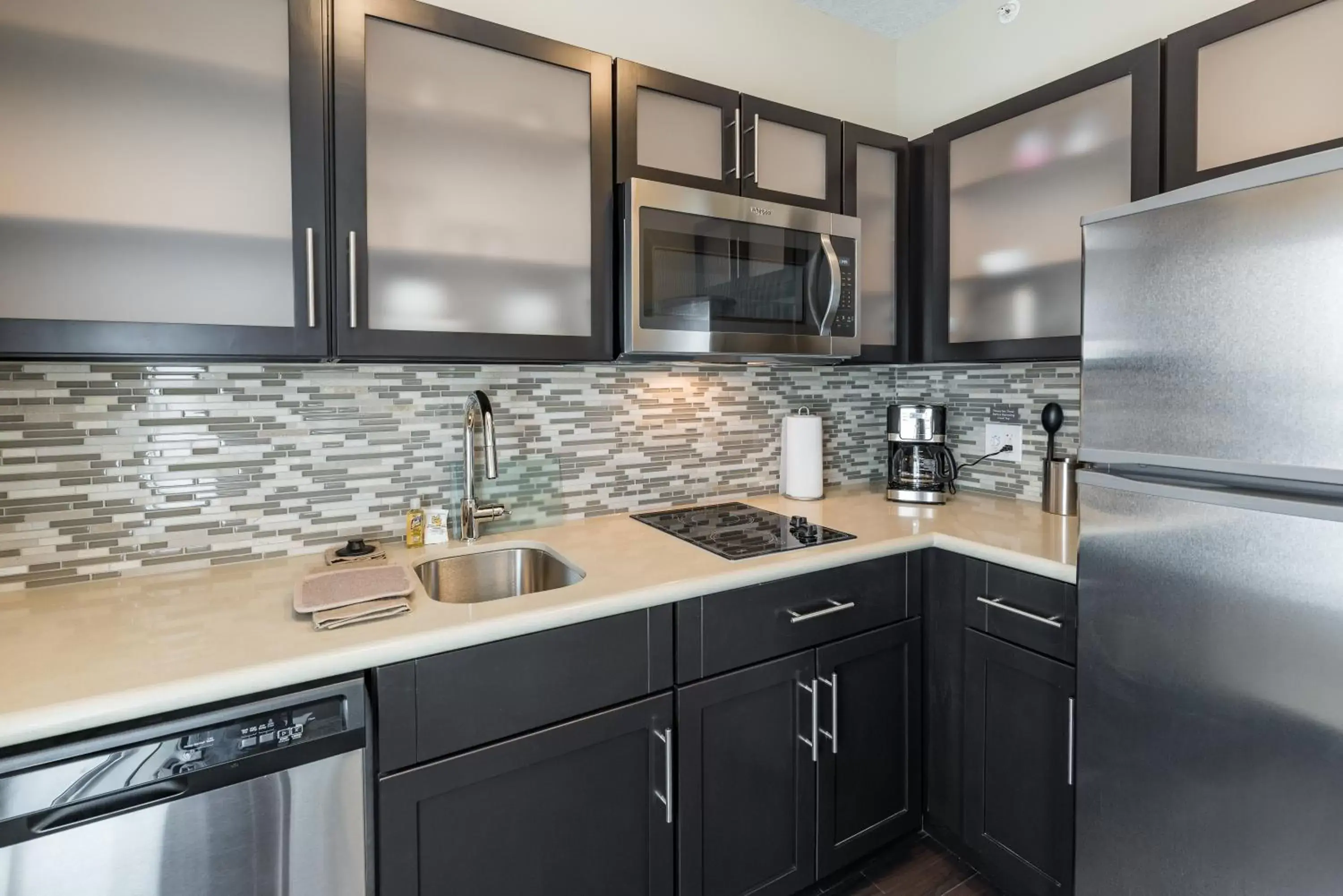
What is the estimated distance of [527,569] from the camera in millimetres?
1736

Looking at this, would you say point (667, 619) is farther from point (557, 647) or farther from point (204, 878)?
point (204, 878)

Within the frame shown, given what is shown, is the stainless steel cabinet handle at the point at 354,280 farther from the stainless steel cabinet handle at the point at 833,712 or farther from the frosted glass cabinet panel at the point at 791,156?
the stainless steel cabinet handle at the point at 833,712

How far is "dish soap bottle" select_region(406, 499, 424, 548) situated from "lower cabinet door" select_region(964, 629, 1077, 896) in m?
1.48

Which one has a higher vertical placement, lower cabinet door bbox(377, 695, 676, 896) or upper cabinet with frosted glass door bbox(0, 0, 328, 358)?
upper cabinet with frosted glass door bbox(0, 0, 328, 358)

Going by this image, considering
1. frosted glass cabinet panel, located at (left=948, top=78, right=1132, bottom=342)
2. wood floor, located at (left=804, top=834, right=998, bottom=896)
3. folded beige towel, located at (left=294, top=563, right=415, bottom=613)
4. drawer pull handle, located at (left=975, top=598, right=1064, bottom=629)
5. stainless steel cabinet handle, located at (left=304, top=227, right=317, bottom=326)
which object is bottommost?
wood floor, located at (left=804, top=834, right=998, bottom=896)

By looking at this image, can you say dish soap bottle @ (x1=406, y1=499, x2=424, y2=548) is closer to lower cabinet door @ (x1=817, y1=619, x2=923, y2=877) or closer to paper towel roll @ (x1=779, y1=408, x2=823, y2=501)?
lower cabinet door @ (x1=817, y1=619, x2=923, y2=877)

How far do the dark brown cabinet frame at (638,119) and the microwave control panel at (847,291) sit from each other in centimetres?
38

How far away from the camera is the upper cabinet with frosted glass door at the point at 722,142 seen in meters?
1.60

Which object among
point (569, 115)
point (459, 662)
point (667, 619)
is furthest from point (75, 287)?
point (667, 619)

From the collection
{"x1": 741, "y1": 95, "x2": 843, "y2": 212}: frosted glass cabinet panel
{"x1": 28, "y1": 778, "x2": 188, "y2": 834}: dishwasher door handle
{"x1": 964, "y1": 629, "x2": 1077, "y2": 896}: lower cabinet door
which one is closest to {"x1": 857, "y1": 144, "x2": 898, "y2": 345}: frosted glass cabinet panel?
{"x1": 741, "y1": 95, "x2": 843, "y2": 212}: frosted glass cabinet panel

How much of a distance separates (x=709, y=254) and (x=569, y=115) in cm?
48

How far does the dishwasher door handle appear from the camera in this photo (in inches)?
33.3

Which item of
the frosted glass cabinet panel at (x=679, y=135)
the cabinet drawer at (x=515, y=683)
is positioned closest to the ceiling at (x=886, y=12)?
the frosted glass cabinet panel at (x=679, y=135)

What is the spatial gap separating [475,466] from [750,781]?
3.51 ft
